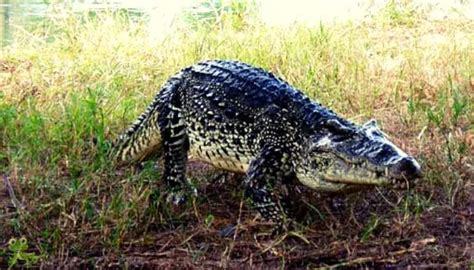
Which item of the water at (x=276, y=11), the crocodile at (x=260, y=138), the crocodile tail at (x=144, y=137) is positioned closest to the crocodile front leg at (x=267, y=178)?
the crocodile at (x=260, y=138)

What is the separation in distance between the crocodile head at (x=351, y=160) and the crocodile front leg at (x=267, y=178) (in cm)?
10

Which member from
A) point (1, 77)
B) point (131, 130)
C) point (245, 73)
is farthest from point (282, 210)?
point (1, 77)

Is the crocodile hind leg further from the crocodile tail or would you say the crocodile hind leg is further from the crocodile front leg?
the crocodile front leg

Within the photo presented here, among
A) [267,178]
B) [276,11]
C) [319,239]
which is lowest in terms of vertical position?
[276,11]

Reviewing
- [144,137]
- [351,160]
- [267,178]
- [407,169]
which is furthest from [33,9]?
[407,169]

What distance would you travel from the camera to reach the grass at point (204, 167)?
135 inches

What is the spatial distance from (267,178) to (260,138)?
0.20m

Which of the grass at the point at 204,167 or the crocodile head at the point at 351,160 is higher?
the crocodile head at the point at 351,160

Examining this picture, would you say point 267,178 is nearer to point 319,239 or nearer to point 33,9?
point 319,239

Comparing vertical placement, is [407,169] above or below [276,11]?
above

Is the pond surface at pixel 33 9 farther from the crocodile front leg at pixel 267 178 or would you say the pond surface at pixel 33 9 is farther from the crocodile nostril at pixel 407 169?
the crocodile nostril at pixel 407 169

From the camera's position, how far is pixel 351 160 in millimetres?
3496

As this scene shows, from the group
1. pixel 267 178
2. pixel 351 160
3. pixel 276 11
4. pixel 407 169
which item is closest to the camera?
pixel 407 169

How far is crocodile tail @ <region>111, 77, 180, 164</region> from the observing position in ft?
14.4
